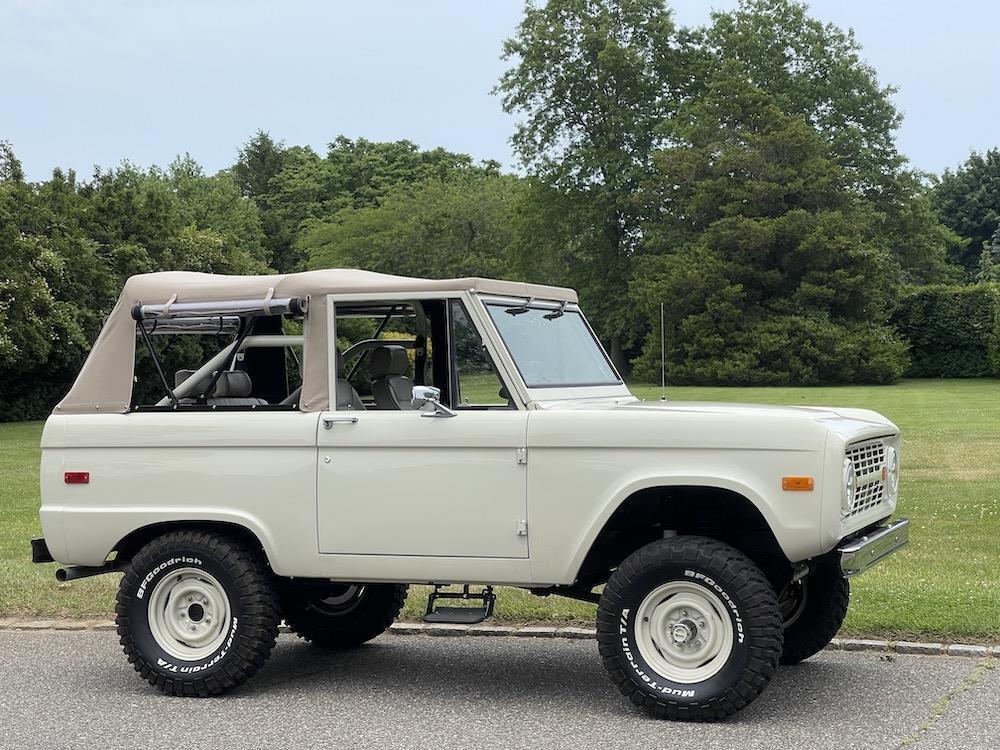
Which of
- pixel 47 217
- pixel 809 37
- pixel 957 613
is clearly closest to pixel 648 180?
pixel 809 37

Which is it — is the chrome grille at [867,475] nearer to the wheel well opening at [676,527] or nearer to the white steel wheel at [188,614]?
the wheel well opening at [676,527]

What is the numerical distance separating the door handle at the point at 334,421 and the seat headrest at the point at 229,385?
3.27 feet

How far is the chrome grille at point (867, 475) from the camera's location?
6217mm

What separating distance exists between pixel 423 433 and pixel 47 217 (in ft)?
121

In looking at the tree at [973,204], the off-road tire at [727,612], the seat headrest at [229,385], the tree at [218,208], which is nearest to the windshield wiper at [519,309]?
the off-road tire at [727,612]

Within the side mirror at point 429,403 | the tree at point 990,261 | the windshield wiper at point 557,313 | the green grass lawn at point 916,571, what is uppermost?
the tree at point 990,261

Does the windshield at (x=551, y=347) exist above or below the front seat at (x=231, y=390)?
above

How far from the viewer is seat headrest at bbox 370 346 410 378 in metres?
7.20

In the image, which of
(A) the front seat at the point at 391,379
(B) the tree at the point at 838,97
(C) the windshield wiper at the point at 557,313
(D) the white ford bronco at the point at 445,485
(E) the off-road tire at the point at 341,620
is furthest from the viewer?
(B) the tree at the point at 838,97

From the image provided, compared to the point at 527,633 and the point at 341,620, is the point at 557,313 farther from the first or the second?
the point at 341,620

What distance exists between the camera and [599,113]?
63812mm

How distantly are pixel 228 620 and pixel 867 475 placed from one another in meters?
3.35

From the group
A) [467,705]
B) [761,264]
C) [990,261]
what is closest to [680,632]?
[467,705]

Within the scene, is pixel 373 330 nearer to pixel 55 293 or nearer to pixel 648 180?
pixel 55 293
